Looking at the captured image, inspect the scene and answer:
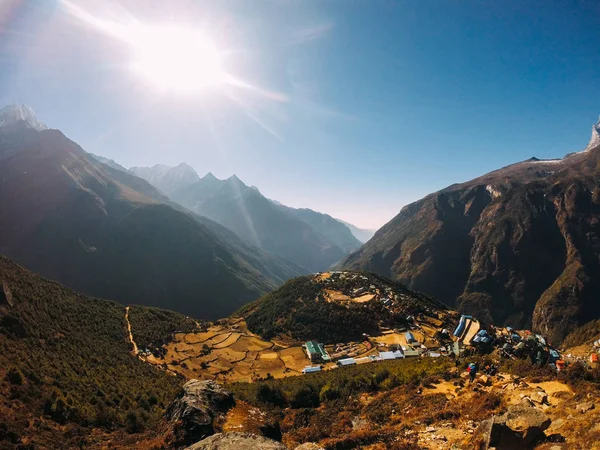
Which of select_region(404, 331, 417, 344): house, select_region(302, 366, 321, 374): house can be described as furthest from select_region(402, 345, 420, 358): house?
select_region(302, 366, 321, 374): house

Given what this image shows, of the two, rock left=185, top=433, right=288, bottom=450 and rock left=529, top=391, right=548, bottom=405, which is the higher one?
rock left=185, top=433, right=288, bottom=450

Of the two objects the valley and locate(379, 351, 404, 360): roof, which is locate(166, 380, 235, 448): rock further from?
locate(379, 351, 404, 360): roof

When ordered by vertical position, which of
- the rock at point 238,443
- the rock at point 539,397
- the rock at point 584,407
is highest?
the rock at point 238,443

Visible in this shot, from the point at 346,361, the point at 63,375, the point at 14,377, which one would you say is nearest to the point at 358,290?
the point at 346,361

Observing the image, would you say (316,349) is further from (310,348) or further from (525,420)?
(525,420)

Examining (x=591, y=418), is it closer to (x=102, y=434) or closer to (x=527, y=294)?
(x=102, y=434)

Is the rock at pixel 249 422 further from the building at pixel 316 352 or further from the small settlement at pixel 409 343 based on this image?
the building at pixel 316 352

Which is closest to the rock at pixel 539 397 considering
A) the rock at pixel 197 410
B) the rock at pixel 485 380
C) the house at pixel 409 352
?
the rock at pixel 485 380
